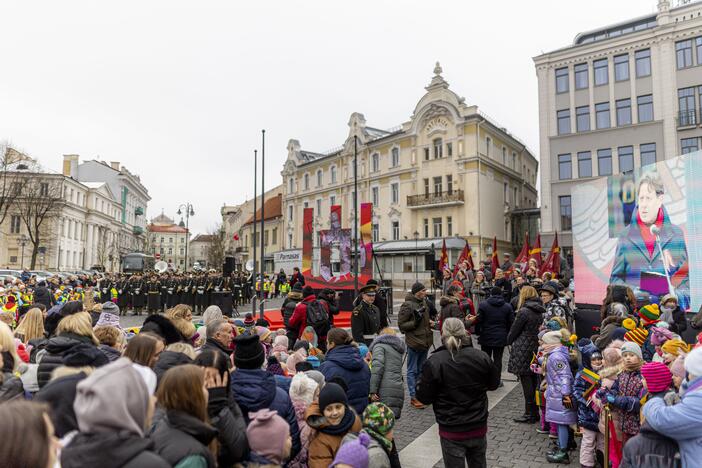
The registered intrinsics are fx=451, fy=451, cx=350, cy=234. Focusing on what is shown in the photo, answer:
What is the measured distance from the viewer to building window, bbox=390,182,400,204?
4528 centimetres

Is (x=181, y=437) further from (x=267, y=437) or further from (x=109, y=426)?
(x=267, y=437)

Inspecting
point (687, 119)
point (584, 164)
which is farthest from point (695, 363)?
point (584, 164)

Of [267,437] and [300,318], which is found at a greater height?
[300,318]

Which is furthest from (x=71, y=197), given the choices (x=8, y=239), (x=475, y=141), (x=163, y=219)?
(x=163, y=219)

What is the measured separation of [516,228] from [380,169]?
1489cm

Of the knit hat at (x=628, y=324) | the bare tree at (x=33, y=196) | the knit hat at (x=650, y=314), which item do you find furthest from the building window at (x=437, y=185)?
the bare tree at (x=33, y=196)

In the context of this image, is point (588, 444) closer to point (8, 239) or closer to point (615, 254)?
point (615, 254)

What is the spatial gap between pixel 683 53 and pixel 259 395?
121 feet

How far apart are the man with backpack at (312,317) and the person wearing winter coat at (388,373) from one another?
2.54m

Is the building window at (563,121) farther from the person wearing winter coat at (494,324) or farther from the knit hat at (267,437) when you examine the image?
the knit hat at (267,437)

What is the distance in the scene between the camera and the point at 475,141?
39375mm

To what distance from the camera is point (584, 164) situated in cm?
3322

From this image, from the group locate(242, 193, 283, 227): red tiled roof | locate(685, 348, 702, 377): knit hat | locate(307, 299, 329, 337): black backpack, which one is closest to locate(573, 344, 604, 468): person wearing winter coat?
locate(685, 348, 702, 377): knit hat

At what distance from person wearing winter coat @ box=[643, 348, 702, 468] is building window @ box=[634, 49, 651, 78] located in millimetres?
35338
